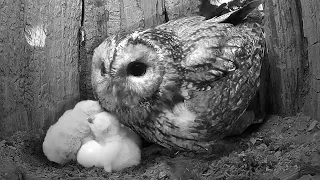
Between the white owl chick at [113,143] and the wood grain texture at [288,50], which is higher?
the wood grain texture at [288,50]

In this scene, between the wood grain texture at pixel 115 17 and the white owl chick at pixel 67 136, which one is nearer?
the white owl chick at pixel 67 136

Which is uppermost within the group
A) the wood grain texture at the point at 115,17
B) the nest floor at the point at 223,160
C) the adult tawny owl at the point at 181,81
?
the wood grain texture at the point at 115,17

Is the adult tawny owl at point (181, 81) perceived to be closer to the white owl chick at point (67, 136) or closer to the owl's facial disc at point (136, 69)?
the owl's facial disc at point (136, 69)

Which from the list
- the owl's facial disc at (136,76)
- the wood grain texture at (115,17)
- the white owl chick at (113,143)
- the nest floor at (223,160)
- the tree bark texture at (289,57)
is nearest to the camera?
the nest floor at (223,160)

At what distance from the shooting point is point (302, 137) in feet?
7.00

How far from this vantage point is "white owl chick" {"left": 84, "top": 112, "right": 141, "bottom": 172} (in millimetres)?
2164

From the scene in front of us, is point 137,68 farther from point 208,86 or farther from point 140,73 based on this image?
point 208,86

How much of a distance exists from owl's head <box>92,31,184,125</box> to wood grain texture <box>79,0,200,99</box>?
0.32 m

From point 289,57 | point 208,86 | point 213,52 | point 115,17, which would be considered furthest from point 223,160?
point 115,17

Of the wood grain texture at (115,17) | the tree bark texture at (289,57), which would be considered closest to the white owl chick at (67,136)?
the wood grain texture at (115,17)

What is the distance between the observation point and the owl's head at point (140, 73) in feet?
6.77

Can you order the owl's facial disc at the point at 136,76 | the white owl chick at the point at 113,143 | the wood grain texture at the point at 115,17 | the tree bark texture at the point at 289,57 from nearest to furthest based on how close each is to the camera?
the owl's facial disc at the point at 136,76
the white owl chick at the point at 113,143
the tree bark texture at the point at 289,57
the wood grain texture at the point at 115,17

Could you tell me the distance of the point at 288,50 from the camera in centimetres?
237

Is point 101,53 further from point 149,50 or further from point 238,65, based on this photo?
point 238,65
